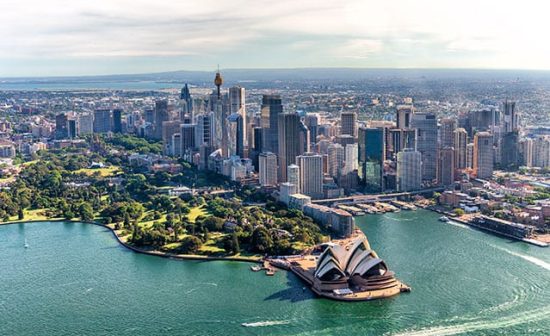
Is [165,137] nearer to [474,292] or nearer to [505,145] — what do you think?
[505,145]

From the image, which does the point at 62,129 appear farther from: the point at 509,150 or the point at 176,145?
the point at 509,150

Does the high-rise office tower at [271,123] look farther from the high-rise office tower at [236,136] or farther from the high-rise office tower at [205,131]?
the high-rise office tower at [205,131]

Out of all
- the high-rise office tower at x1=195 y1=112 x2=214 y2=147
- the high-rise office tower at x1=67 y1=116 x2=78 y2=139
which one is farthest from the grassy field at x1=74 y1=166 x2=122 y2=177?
the high-rise office tower at x1=67 y1=116 x2=78 y2=139

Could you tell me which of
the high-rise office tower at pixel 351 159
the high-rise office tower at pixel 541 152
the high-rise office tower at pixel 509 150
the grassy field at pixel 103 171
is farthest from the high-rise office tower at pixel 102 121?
the high-rise office tower at pixel 541 152

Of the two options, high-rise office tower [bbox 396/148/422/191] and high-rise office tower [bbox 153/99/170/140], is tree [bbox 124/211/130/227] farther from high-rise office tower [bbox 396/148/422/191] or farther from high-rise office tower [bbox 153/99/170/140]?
high-rise office tower [bbox 153/99/170/140]

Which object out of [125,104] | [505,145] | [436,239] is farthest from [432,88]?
[436,239]

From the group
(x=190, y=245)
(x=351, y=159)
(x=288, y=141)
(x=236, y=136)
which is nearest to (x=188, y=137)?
(x=236, y=136)
